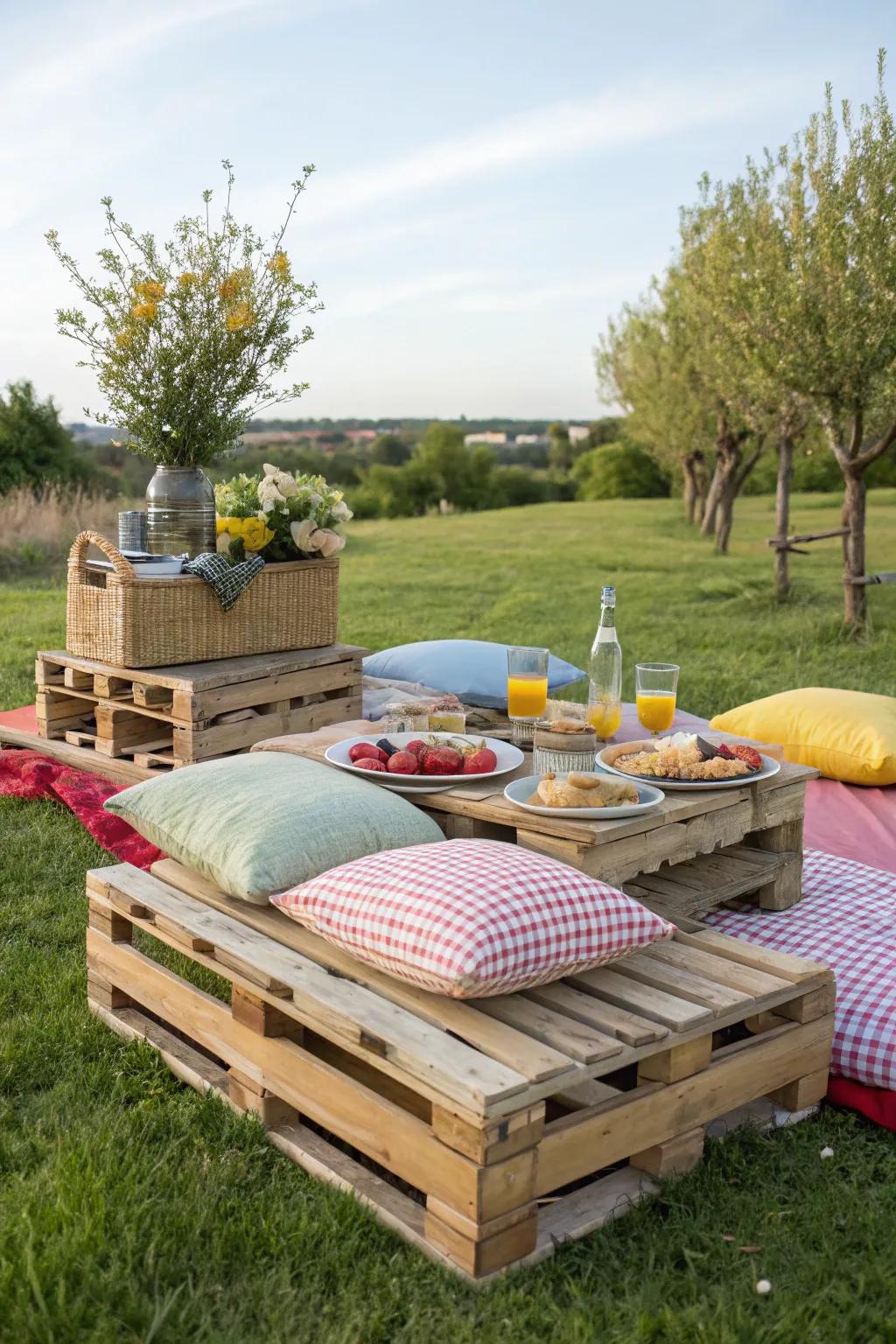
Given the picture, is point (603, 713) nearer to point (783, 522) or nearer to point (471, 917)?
point (471, 917)

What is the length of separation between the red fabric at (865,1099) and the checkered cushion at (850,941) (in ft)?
0.07

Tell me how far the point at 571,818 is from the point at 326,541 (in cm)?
251

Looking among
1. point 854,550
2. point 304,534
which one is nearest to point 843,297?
point 854,550

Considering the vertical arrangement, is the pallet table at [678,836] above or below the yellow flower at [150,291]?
below

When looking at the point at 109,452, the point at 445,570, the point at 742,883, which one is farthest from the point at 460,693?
the point at 109,452

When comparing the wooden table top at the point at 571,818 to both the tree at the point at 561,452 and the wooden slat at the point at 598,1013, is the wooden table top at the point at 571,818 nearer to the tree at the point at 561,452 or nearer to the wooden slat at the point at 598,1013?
the wooden slat at the point at 598,1013

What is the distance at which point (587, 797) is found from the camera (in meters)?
2.78

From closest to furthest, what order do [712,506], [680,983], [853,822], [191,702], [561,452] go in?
[680,983]
[191,702]
[853,822]
[712,506]
[561,452]

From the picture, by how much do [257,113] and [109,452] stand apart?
541 inches

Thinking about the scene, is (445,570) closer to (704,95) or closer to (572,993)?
(704,95)

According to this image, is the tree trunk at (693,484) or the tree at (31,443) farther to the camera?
the tree trunk at (693,484)

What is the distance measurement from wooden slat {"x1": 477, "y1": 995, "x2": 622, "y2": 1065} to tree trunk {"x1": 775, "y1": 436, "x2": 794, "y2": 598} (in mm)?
9095

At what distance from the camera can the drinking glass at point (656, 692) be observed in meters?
3.50

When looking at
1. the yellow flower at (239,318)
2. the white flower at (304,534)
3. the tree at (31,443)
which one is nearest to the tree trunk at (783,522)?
the white flower at (304,534)
